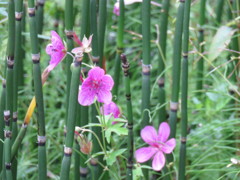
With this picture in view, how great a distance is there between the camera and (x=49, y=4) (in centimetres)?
206

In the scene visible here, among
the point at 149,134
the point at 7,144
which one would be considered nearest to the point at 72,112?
the point at 7,144

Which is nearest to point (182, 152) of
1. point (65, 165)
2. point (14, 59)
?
point (65, 165)

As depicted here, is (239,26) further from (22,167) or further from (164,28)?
(22,167)

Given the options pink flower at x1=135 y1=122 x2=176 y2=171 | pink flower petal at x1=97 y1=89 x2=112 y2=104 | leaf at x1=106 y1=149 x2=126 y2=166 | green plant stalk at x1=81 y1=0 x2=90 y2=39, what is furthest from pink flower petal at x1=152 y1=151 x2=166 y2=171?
green plant stalk at x1=81 y1=0 x2=90 y2=39

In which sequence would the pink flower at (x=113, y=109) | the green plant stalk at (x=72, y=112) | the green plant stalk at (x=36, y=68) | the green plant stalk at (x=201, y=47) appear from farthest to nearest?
the green plant stalk at (x=201, y=47) → the pink flower at (x=113, y=109) → the green plant stalk at (x=36, y=68) → the green plant stalk at (x=72, y=112)

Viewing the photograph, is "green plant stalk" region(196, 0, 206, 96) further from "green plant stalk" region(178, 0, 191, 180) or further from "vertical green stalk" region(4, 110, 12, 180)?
"vertical green stalk" region(4, 110, 12, 180)

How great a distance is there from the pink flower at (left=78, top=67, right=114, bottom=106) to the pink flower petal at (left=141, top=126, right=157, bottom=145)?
20 cm

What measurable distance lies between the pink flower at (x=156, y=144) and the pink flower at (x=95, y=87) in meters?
0.21

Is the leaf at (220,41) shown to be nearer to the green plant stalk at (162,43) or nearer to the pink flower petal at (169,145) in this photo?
the green plant stalk at (162,43)

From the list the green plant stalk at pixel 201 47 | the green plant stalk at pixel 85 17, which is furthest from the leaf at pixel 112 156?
the green plant stalk at pixel 201 47

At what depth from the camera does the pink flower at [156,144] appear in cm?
112

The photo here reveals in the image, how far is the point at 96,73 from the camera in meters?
0.93

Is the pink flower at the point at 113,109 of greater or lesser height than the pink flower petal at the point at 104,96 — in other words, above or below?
below

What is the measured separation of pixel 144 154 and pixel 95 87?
27cm
